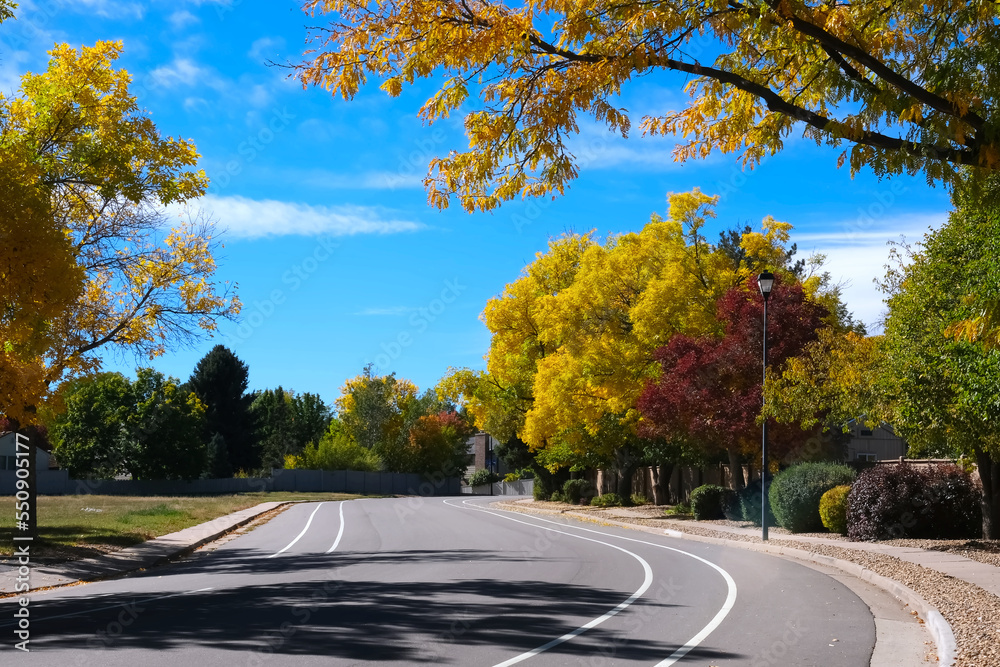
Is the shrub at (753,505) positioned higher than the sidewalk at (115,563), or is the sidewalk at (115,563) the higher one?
the shrub at (753,505)

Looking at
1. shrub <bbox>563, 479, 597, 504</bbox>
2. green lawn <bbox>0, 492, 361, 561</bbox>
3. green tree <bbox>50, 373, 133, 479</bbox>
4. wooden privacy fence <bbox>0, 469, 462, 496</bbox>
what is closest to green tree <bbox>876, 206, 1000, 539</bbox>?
green lawn <bbox>0, 492, 361, 561</bbox>

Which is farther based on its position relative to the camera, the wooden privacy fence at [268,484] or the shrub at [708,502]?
the wooden privacy fence at [268,484]

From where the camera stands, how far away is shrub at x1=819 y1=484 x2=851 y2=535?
857 inches

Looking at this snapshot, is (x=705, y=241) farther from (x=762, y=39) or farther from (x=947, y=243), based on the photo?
(x=762, y=39)

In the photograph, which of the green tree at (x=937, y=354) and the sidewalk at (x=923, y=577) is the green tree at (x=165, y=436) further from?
the green tree at (x=937, y=354)

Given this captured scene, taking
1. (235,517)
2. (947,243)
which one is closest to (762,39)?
(947,243)

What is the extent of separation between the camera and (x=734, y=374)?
2688 centimetres

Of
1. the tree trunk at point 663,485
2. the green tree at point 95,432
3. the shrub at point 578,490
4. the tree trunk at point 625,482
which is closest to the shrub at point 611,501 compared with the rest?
the tree trunk at point 625,482

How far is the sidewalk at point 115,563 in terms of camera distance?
49.9 feet

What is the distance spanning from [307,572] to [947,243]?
13179 mm

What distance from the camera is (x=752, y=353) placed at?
2664cm

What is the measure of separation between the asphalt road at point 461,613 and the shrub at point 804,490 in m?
5.58

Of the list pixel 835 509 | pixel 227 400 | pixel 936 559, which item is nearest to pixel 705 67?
pixel 936 559

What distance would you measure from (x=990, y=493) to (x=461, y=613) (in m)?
13.7
